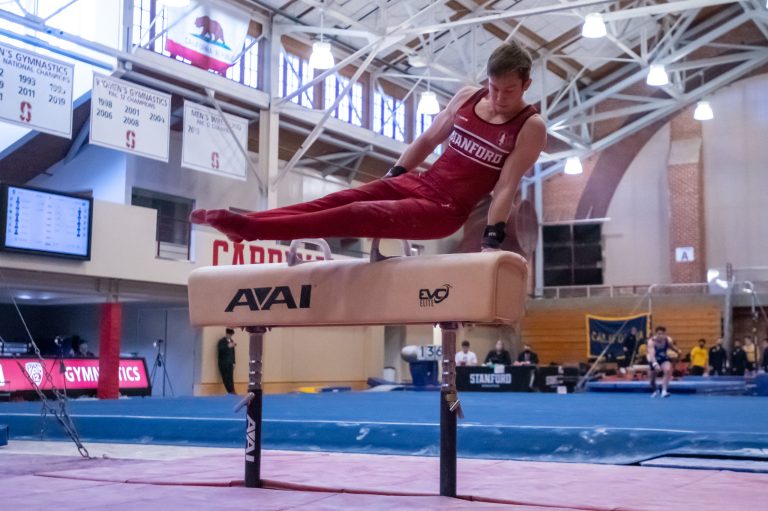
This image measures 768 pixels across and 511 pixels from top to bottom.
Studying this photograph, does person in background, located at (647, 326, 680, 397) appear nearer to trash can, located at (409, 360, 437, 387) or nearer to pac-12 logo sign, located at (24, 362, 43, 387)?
trash can, located at (409, 360, 437, 387)

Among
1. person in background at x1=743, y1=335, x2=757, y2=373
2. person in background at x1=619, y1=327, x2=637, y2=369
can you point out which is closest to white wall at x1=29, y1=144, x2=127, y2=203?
person in background at x1=619, y1=327, x2=637, y2=369

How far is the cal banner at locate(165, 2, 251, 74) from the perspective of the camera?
1445cm

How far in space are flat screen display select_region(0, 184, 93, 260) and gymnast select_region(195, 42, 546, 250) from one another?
10.0 m

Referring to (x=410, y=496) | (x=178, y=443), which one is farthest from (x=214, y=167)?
(x=410, y=496)

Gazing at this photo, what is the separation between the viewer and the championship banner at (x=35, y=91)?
11773 mm

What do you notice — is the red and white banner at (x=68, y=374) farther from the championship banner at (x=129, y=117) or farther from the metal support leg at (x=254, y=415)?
the metal support leg at (x=254, y=415)

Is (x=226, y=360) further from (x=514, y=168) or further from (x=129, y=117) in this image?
(x=514, y=168)

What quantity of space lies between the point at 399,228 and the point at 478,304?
448 millimetres

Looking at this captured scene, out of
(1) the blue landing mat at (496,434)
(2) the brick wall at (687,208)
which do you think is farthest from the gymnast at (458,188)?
(2) the brick wall at (687,208)

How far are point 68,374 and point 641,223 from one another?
56.4 ft

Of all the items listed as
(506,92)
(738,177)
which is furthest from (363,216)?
(738,177)

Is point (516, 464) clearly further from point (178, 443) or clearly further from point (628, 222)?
point (628, 222)

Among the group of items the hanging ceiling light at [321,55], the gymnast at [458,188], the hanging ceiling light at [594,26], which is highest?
the hanging ceiling light at [594,26]

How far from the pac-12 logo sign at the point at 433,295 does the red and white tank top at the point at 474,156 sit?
1.25 feet
